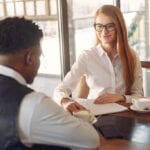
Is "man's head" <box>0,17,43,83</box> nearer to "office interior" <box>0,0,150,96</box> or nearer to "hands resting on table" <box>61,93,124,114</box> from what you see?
"hands resting on table" <box>61,93,124,114</box>

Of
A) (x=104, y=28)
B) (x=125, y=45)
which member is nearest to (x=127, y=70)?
(x=125, y=45)

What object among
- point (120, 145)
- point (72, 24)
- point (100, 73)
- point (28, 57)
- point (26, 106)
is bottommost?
point (120, 145)

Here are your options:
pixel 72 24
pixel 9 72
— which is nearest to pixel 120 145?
pixel 9 72

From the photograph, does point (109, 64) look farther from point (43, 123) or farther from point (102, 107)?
point (43, 123)

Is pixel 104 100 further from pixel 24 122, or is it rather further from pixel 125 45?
pixel 24 122

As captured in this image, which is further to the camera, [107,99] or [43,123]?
[107,99]

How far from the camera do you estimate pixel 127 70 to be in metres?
2.13

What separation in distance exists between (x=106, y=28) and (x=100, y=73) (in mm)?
325

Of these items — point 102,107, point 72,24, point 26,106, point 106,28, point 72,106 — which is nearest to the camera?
point 26,106

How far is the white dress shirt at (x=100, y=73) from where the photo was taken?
2143 mm

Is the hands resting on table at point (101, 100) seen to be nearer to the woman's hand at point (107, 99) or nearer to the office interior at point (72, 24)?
the woman's hand at point (107, 99)

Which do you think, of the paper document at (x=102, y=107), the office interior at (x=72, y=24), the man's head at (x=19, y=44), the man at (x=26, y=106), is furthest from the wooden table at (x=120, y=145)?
the office interior at (x=72, y=24)

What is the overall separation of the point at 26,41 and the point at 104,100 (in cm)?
93

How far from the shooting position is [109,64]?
216 cm
